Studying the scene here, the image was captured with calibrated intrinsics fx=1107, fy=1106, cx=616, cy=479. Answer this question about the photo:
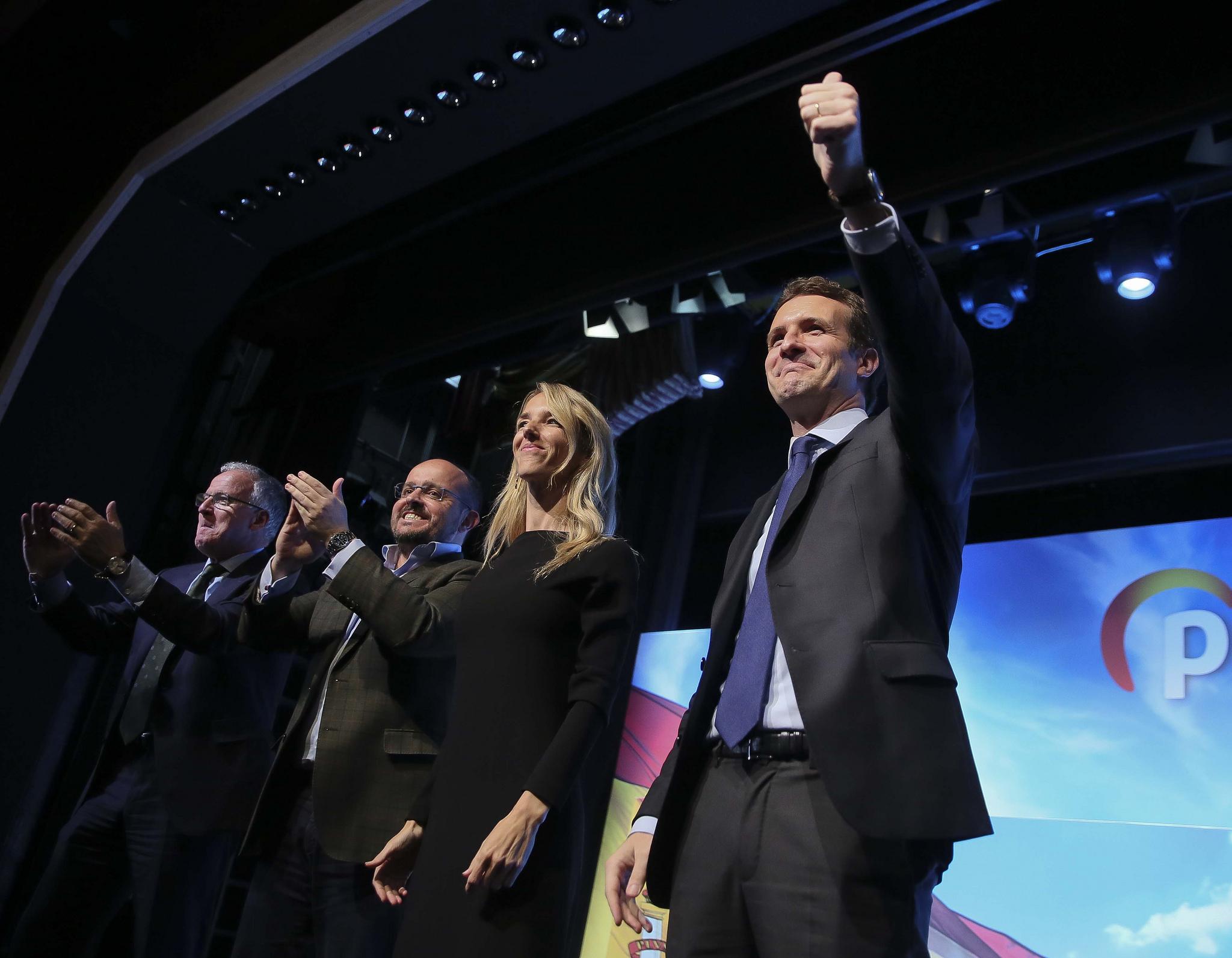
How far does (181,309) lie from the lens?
4254mm

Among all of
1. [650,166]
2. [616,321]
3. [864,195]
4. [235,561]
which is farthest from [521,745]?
[616,321]

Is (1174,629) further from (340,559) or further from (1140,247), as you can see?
(340,559)

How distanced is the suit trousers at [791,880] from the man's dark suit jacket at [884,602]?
0.25 feet

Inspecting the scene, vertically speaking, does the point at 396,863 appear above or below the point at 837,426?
below

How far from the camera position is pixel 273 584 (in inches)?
109

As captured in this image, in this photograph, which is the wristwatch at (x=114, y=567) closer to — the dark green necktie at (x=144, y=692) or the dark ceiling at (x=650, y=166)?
the dark green necktie at (x=144, y=692)

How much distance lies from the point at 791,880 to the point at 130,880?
1976 mm

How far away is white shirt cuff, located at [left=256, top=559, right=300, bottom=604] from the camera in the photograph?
271cm

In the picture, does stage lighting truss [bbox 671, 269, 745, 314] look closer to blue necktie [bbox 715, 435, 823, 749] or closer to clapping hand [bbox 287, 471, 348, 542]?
clapping hand [bbox 287, 471, 348, 542]

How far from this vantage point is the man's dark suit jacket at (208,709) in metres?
2.57

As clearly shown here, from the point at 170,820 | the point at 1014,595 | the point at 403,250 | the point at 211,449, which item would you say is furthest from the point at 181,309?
the point at 1014,595

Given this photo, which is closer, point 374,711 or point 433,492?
point 374,711

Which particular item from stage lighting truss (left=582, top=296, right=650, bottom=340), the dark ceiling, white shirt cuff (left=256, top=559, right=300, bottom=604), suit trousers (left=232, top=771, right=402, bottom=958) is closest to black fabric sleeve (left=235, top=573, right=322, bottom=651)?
white shirt cuff (left=256, top=559, right=300, bottom=604)

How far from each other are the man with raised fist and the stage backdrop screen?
2.35 meters
